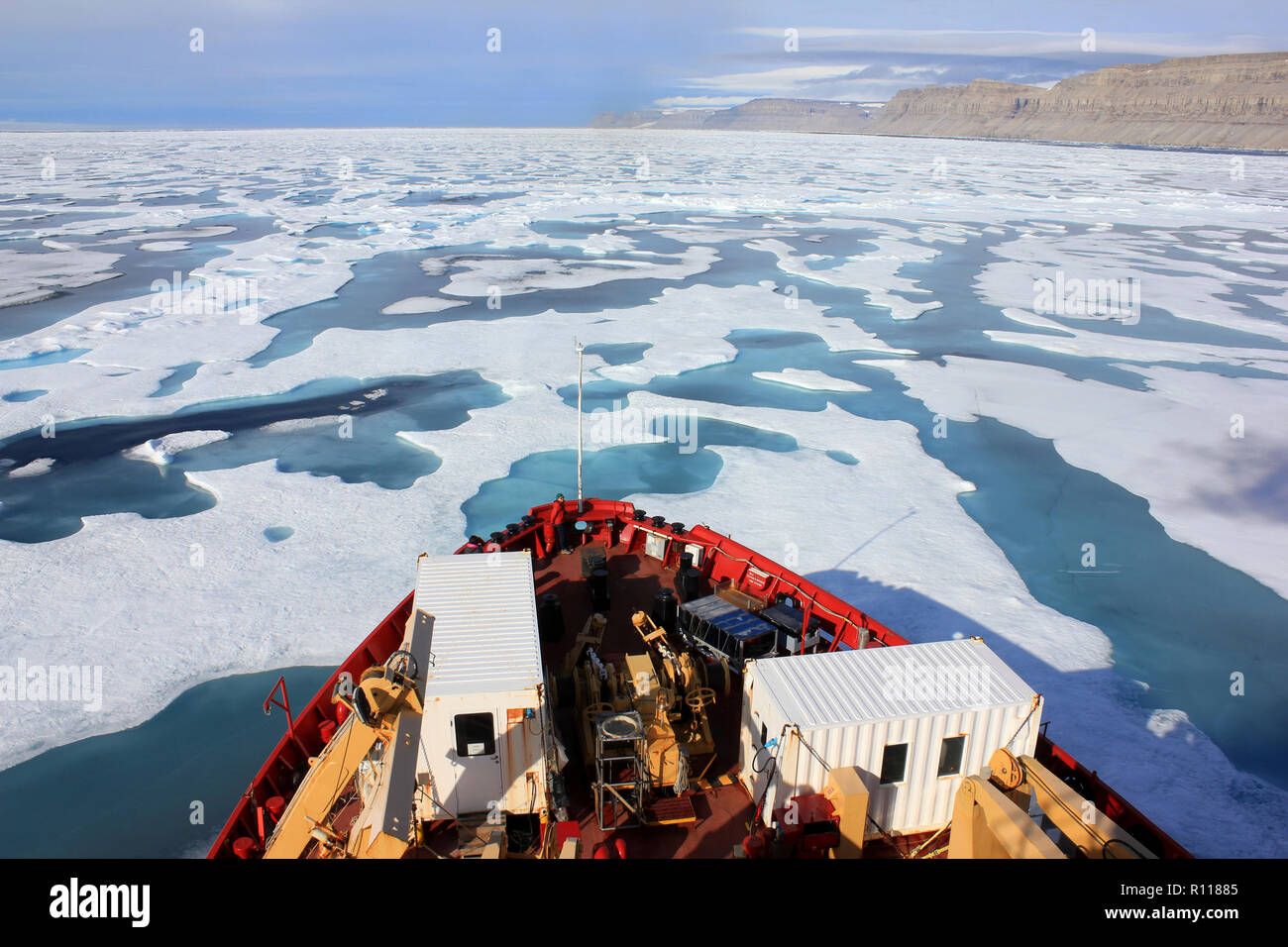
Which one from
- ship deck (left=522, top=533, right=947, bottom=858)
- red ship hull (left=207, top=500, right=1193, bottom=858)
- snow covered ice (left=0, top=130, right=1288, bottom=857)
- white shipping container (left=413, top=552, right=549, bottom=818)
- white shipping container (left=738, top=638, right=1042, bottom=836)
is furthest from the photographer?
snow covered ice (left=0, top=130, right=1288, bottom=857)

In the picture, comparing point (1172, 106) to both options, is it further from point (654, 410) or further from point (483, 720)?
point (483, 720)

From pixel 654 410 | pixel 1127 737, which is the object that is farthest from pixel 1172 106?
pixel 1127 737

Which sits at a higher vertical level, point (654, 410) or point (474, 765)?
point (654, 410)

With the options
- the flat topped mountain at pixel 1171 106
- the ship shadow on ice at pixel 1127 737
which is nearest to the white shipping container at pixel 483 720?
the ship shadow on ice at pixel 1127 737

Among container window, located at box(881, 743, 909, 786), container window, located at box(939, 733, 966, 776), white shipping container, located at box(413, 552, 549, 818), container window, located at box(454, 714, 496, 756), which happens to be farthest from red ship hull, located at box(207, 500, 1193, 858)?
container window, located at box(881, 743, 909, 786)

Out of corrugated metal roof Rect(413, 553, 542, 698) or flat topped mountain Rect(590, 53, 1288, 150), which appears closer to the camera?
corrugated metal roof Rect(413, 553, 542, 698)

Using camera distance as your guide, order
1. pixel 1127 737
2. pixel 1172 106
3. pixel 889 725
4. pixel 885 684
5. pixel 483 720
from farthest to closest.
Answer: pixel 1172 106 → pixel 1127 737 → pixel 885 684 → pixel 889 725 → pixel 483 720

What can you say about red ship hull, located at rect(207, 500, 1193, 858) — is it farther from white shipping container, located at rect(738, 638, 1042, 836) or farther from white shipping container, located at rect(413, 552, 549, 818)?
white shipping container, located at rect(738, 638, 1042, 836)

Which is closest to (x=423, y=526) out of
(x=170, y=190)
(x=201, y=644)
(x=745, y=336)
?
(x=201, y=644)
